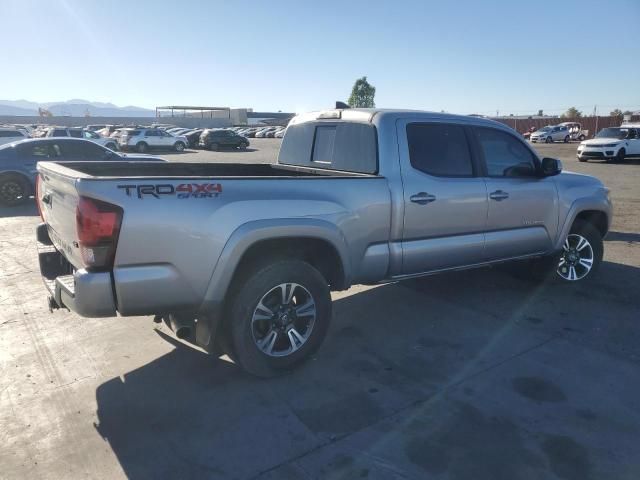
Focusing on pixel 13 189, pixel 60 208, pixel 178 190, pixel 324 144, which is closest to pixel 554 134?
pixel 13 189

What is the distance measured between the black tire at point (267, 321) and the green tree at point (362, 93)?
283 feet

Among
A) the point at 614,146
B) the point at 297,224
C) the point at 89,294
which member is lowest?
the point at 89,294

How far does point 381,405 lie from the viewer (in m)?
3.38

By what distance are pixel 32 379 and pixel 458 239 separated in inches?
147

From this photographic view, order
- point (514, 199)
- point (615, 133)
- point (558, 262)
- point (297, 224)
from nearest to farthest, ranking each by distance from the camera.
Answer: point (297, 224), point (514, 199), point (558, 262), point (615, 133)

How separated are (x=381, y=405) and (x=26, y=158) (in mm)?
11046

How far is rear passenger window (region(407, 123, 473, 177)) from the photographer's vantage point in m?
4.43

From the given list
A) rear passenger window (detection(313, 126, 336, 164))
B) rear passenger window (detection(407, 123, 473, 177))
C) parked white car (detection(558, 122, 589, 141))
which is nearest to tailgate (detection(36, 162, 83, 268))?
rear passenger window (detection(313, 126, 336, 164))

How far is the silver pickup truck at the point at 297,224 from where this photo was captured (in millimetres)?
3047

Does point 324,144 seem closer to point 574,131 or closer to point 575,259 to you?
point 575,259

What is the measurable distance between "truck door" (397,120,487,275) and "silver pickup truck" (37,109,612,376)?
0.01 meters

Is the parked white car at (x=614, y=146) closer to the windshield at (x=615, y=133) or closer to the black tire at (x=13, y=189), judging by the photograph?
the windshield at (x=615, y=133)

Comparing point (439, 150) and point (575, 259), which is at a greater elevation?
point (439, 150)

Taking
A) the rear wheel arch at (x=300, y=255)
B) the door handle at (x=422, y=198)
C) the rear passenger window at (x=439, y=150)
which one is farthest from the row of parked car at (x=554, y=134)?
the rear wheel arch at (x=300, y=255)
